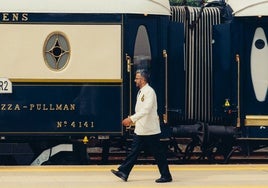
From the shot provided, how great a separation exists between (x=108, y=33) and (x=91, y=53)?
1.58 ft

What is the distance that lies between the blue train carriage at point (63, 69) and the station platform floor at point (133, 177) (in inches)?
34.0

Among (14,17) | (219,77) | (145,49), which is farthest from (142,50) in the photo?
(14,17)

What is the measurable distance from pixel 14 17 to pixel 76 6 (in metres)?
1.14

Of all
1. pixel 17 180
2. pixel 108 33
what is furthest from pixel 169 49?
pixel 17 180

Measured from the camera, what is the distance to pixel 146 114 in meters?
9.56

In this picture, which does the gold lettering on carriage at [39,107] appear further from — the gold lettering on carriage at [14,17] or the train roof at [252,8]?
the train roof at [252,8]

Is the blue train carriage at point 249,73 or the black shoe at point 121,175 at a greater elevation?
the blue train carriage at point 249,73

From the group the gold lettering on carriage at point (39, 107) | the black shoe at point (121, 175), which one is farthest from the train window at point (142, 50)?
the black shoe at point (121, 175)

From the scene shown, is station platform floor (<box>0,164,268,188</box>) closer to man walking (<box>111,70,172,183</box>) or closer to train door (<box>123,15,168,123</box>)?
man walking (<box>111,70,172,183</box>)

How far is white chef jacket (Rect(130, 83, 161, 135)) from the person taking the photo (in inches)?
376

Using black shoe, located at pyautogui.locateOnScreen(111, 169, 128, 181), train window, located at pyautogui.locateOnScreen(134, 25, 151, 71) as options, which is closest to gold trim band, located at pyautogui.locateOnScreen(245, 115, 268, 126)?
train window, located at pyautogui.locateOnScreen(134, 25, 151, 71)

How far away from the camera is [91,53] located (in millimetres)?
11562

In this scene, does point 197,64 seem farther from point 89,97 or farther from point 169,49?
point 89,97

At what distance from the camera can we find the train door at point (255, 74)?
12.6 m
